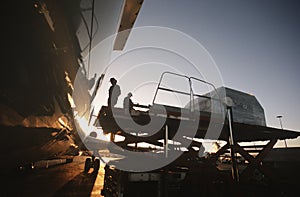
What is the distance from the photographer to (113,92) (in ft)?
15.6

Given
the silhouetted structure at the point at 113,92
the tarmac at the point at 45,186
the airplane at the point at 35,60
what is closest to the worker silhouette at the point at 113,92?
the silhouetted structure at the point at 113,92

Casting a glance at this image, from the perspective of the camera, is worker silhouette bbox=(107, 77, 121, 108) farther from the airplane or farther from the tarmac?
the tarmac

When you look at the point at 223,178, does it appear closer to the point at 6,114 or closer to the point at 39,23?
the point at 6,114

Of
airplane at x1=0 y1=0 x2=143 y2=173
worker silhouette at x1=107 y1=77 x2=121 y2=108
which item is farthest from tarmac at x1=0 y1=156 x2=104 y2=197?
worker silhouette at x1=107 y1=77 x2=121 y2=108

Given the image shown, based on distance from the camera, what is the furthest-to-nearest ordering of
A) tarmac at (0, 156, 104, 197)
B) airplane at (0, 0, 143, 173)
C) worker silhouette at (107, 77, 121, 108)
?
worker silhouette at (107, 77, 121, 108) → tarmac at (0, 156, 104, 197) → airplane at (0, 0, 143, 173)

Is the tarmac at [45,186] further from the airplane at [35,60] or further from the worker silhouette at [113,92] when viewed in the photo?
the worker silhouette at [113,92]

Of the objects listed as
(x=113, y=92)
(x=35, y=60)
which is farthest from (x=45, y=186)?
→ (x=35, y=60)

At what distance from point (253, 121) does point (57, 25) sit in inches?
865

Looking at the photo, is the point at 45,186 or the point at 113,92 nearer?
the point at 45,186

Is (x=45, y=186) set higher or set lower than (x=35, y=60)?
lower

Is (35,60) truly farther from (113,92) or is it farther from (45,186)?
(113,92)

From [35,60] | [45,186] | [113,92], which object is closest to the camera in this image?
[35,60]

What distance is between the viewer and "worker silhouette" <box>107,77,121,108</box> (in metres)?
4.55

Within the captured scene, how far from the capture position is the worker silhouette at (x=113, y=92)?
455 centimetres
